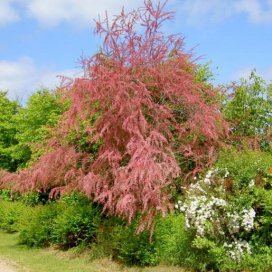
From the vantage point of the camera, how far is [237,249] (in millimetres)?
9133

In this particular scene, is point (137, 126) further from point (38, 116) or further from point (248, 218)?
point (38, 116)

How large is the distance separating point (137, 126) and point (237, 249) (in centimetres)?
365

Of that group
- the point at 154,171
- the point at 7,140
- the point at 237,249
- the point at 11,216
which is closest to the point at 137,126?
the point at 154,171

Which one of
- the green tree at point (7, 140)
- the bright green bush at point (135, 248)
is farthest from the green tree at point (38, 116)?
the bright green bush at point (135, 248)

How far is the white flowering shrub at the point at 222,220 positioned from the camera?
9.05m

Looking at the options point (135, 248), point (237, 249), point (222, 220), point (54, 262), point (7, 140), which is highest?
point (7, 140)

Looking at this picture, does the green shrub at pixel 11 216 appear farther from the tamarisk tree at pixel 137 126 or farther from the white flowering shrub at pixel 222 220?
the white flowering shrub at pixel 222 220

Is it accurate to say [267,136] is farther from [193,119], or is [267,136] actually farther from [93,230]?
[93,230]

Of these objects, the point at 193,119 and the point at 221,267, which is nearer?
the point at 221,267

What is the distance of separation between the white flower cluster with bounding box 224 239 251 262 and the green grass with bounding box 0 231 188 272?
3.74ft

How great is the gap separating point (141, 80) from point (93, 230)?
3.94 meters

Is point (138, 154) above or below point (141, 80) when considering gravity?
below

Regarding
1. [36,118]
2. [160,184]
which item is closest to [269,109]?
[160,184]

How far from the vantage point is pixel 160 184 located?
10.9 meters
